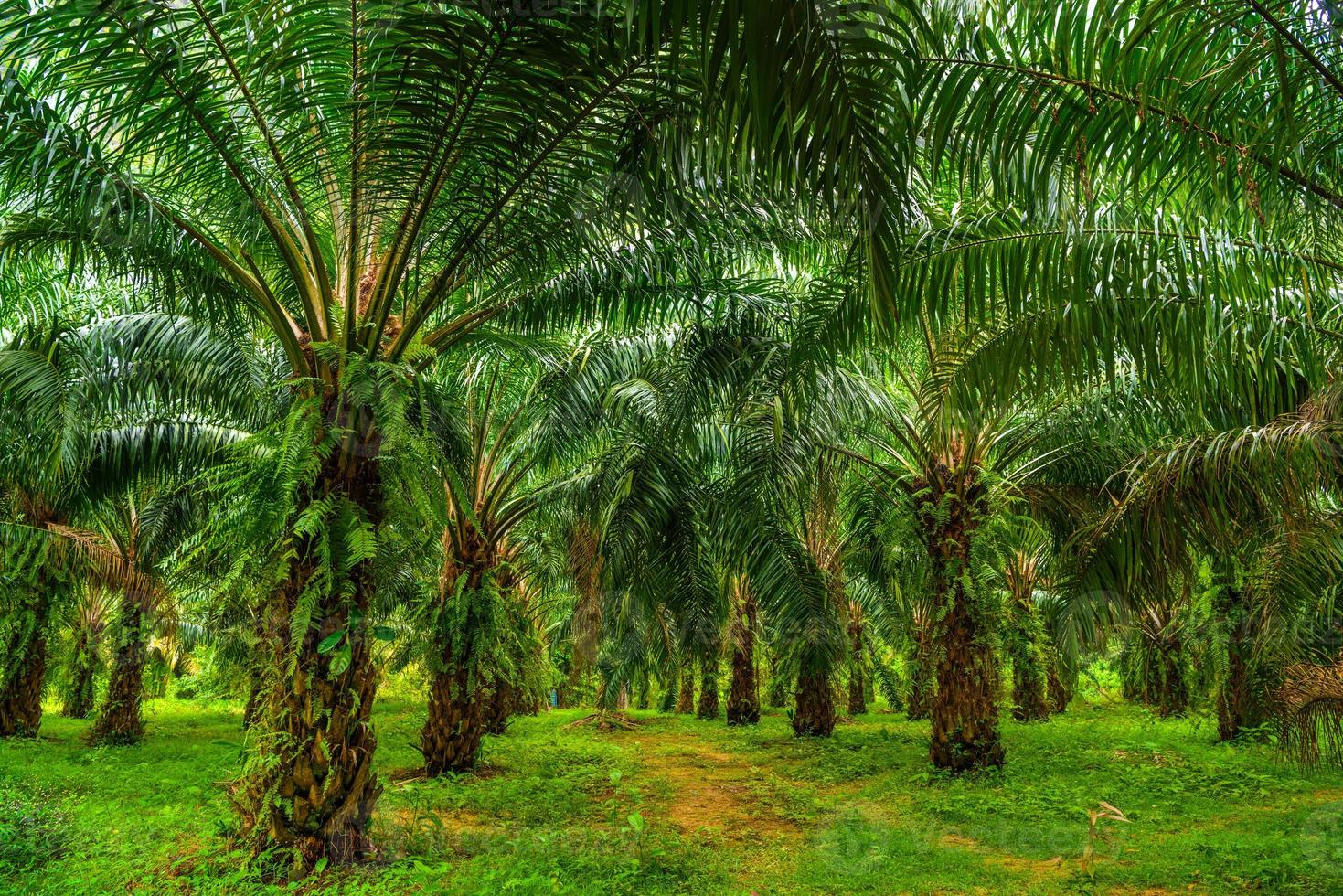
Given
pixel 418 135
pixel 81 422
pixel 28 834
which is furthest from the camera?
pixel 81 422

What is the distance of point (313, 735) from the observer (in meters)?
4.91

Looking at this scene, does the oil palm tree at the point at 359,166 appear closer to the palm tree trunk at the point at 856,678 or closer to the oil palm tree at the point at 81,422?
the oil palm tree at the point at 81,422

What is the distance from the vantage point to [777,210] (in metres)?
5.95

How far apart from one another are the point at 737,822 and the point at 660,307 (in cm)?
487

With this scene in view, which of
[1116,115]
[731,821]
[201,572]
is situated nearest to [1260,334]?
[1116,115]

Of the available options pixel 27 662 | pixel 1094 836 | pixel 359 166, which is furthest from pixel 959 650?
pixel 27 662

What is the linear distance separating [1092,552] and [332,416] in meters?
5.30

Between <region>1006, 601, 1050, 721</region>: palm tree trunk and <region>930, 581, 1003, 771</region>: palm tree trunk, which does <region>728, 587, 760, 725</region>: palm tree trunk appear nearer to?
<region>1006, 601, 1050, 721</region>: palm tree trunk

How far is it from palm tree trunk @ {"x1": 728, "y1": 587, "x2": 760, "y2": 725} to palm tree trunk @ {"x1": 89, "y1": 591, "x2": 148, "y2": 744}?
32.5ft

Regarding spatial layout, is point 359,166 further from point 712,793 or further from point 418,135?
point 712,793

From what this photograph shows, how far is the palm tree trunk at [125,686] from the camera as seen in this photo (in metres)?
12.4

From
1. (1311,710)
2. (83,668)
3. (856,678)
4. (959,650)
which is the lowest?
(856,678)

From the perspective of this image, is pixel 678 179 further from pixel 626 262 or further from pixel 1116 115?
pixel 626 262

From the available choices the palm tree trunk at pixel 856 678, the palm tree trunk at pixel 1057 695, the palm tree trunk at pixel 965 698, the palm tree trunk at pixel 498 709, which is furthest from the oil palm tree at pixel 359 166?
the palm tree trunk at pixel 1057 695
